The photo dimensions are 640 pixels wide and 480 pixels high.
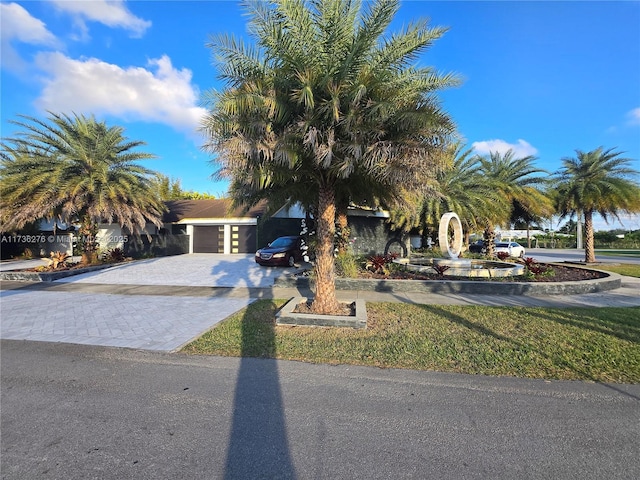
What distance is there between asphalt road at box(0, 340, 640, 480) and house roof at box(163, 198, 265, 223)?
705 inches

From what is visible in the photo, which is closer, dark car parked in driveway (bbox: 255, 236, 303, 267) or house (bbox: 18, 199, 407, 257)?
dark car parked in driveway (bbox: 255, 236, 303, 267)

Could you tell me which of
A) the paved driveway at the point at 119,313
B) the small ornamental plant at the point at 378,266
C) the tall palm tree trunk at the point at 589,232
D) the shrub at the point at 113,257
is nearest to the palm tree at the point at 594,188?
the tall palm tree trunk at the point at 589,232

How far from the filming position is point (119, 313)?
7.58 m

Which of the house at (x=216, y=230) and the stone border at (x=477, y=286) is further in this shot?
the house at (x=216, y=230)

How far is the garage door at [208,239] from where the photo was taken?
23359mm

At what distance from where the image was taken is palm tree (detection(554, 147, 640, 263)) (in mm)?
16688

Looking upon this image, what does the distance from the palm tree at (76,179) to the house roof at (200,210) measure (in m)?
5.85

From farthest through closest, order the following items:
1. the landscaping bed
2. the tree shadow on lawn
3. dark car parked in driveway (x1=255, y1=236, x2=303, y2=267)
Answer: dark car parked in driveway (x1=255, y1=236, x2=303, y2=267), the landscaping bed, the tree shadow on lawn

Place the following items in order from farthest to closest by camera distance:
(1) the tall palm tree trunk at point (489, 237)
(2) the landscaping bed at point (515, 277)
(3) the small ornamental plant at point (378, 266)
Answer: (1) the tall palm tree trunk at point (489, 237) < (3) the small ornamental plant at point (378, 266) < (2) the landscaping bed at point (515, 277)

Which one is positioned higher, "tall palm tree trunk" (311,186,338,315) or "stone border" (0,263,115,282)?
"tall palm tree trunk" (311,186,338,315)

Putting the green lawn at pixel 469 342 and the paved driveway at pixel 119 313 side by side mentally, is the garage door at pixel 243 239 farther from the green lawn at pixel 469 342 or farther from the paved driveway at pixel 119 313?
the green lawn at pixel 469 342

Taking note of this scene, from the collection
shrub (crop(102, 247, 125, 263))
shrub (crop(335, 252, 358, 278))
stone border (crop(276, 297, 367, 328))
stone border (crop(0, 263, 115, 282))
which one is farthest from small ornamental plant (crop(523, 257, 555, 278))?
shrub (crop(102, 247, 125, 263))

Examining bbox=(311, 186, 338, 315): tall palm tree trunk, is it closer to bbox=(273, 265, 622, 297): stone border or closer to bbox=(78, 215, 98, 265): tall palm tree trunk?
bbox=(273, 265, 622, 297): stone border

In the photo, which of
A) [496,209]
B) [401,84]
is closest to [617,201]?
[496,209]
